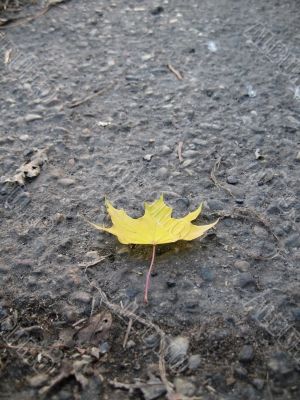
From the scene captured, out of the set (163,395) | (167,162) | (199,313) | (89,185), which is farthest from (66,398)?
(167,162)

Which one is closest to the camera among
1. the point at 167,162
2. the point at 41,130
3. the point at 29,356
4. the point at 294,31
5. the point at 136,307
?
the point at 29,356

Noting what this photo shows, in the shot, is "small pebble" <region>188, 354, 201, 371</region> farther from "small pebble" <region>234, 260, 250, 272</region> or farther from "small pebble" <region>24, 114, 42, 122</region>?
"small pebble" <region>24, 114, 42, 122</region>

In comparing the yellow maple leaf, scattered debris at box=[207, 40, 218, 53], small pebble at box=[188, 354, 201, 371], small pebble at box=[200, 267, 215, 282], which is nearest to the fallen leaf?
the yellow maple leaf

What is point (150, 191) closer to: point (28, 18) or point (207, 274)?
point (207, 274)

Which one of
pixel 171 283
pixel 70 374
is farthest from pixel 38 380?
pixel 171 283

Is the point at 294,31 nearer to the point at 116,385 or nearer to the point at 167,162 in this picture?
the point at 167,162

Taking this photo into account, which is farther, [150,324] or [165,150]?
[165,150]
